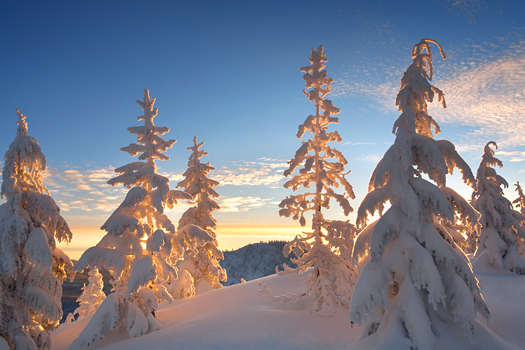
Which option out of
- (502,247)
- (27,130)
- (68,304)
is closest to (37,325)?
(27,130)

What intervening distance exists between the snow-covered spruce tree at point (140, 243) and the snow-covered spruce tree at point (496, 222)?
790 inches

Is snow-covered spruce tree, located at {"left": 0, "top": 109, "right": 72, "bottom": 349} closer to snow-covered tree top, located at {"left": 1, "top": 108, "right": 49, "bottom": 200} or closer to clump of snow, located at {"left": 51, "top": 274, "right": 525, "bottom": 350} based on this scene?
snow-covered tree top, located at {"left": 1, "top": 108, "right": 49, "bottom": 200}

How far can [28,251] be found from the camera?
11.1 m

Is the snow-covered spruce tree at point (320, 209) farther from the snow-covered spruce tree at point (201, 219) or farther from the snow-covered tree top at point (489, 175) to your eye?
the snow-covered tree top at point (489, 175)

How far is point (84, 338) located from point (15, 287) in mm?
3344

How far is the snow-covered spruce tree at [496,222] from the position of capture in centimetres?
2112

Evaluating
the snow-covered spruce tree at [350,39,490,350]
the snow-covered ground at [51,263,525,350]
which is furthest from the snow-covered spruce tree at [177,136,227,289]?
the snow-covered spruce tree at [350,39,490,350]

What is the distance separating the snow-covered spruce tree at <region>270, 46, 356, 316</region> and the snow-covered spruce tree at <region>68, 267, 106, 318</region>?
18728 millimetres

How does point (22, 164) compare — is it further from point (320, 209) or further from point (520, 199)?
point (520, 199)

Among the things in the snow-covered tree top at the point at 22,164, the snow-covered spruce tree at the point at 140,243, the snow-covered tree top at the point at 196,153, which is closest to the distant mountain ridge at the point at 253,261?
the snow-covered tree top at the point at 196,153

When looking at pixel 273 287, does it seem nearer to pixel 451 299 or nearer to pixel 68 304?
pixel 451 299

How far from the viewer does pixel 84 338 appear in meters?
11.0

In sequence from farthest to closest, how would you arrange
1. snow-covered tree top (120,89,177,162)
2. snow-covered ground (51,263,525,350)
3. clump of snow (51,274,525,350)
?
snow-covered tree top (120,89,177,162)
snow-covered ground (51,263,525,350)
clump of snow (51,274,525,350)

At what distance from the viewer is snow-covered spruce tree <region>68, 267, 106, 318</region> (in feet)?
81.4
